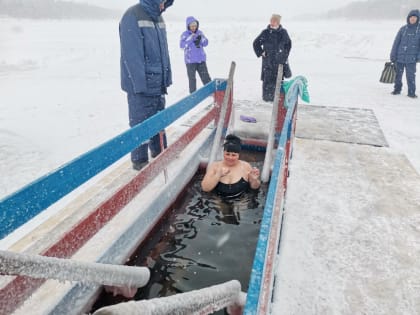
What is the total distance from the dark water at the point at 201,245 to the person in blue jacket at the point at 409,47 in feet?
20.6

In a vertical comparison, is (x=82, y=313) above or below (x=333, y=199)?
below

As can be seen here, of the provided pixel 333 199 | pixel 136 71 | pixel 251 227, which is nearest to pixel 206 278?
pixel 251 227

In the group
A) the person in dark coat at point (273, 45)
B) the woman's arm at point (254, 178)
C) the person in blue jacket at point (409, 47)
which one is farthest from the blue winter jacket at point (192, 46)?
the woman's arm at point (254, 178)

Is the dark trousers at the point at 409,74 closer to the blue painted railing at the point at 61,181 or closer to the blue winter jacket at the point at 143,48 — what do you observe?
the blue winter jacket at the point at 143,48

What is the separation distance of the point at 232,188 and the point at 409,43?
6.64 meters

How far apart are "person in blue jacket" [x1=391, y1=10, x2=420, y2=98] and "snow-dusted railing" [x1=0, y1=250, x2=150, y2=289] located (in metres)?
8.45

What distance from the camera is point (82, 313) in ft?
7.54

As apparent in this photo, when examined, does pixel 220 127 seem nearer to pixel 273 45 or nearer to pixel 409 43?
pixel 273 45

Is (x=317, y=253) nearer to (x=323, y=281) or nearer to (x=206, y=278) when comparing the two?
(x=323, y=281)

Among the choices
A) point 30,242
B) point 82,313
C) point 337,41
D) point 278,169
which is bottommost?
point 82,313

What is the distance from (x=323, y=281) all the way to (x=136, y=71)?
286cm

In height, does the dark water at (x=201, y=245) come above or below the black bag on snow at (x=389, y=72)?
below

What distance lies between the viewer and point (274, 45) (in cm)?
697

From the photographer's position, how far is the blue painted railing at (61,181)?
1.63 meters
